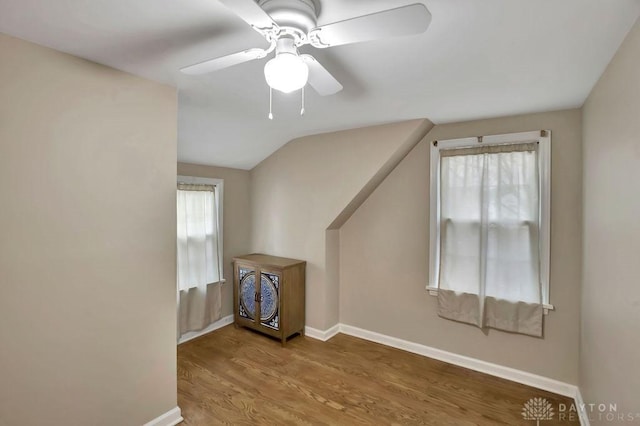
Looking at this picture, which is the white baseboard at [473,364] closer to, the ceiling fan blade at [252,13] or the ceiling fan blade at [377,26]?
the ceiling fan blade at [377,26]

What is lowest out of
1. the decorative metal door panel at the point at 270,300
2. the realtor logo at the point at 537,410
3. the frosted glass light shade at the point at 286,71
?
the realtor logo at the point at 537,410

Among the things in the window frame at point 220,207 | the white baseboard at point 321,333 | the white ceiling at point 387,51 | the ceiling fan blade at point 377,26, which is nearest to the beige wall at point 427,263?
the white baseboard at point 321,333

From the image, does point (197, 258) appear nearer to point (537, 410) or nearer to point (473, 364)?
point (473, 364)

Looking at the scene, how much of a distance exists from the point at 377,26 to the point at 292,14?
337 millimetres

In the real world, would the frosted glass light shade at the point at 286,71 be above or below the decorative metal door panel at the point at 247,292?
above

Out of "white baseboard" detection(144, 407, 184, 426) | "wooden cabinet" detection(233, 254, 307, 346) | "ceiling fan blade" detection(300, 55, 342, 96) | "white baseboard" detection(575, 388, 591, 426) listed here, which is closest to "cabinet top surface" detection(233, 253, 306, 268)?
"wooden cabinet" detection(233, 254, 307, 346)

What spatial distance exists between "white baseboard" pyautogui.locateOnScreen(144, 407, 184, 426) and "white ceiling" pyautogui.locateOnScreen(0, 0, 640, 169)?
2223 mm

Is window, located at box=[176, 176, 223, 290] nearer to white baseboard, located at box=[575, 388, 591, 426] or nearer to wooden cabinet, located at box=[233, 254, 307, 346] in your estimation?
wooden cabinet, located at box=[233, 254, 307, 346]

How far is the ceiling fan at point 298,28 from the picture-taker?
3.12 ft

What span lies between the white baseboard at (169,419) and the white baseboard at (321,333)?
5.24ft

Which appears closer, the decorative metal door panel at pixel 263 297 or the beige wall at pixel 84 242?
the beige wall at pixel 84 242

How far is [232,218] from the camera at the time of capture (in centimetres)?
382

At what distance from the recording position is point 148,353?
1.96 meters

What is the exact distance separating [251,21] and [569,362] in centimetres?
319
